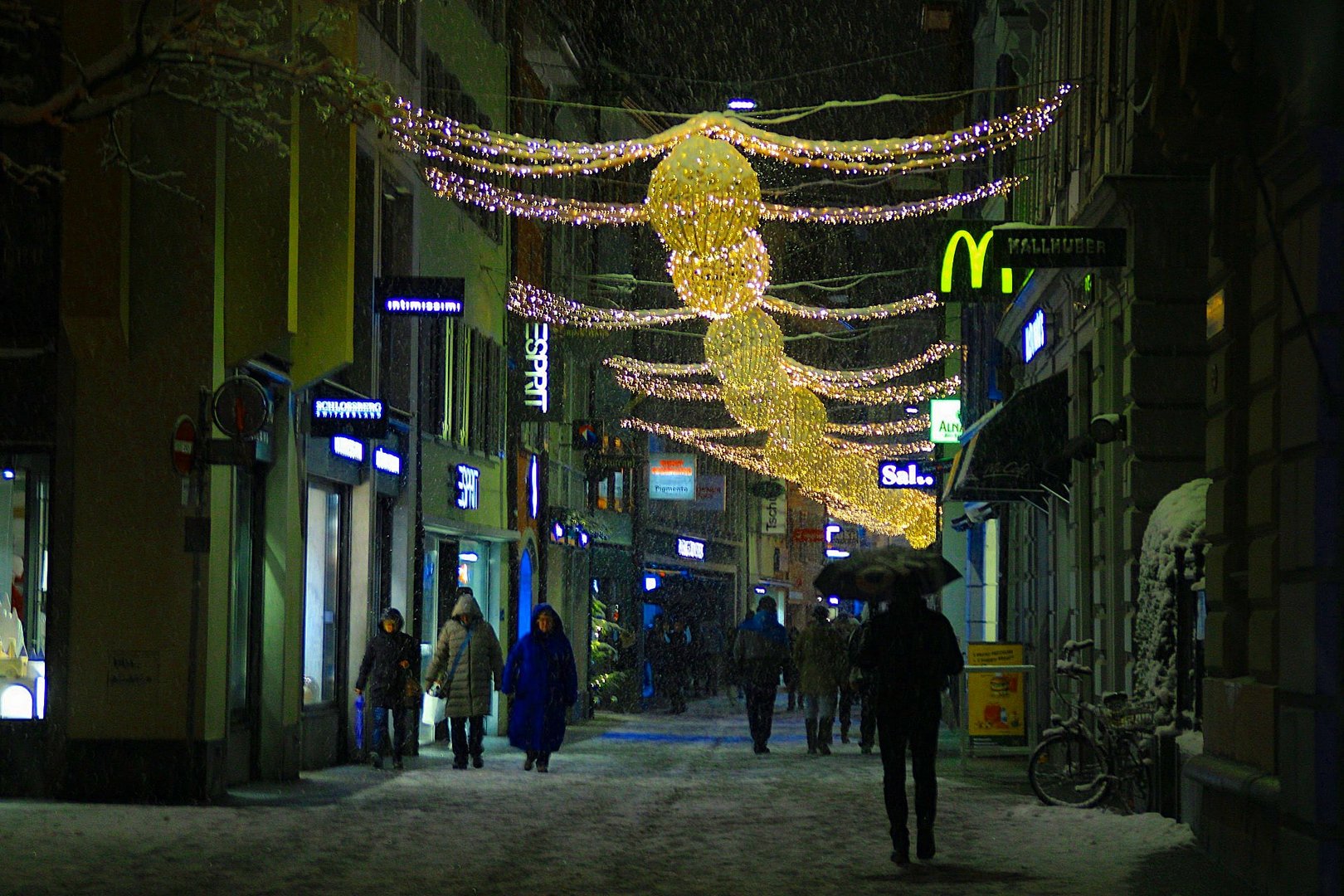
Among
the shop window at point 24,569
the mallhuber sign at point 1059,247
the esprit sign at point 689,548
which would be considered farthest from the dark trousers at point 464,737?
the esprit sign at point 689,548

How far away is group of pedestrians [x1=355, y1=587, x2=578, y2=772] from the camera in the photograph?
19328 millimetres

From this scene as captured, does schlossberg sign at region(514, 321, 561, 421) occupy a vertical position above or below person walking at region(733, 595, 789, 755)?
above

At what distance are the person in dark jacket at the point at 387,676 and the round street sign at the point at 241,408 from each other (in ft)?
14.6

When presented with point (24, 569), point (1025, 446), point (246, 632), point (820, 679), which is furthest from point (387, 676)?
point (1025, 446)

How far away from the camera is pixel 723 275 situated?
14688 mm

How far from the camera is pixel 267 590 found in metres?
18.0

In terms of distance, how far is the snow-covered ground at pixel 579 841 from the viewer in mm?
10609

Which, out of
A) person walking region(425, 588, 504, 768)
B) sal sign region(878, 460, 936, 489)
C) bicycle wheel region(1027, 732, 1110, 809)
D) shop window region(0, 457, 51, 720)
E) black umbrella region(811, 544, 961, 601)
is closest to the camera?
bicycle wheel region(1027, 732, 1110, 809)

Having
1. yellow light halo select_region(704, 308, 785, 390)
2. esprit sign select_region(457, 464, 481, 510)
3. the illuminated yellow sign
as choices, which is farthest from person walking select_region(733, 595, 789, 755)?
the illuminated yellow sign

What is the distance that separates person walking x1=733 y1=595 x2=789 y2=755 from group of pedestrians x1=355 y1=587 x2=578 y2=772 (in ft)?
13.3

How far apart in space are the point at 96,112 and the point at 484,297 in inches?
668

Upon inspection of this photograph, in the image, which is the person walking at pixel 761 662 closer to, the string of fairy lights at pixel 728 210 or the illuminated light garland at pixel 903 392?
the string of fairy lights at pixel 728 210

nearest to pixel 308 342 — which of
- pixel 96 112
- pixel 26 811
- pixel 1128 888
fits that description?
pixel 26 811

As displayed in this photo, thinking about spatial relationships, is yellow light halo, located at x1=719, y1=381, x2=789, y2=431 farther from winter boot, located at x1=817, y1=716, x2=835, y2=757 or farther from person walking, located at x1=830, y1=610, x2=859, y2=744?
winter boot, located at x1=817, y1=716, x2=835, y2=757
